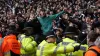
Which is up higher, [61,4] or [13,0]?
[13,0]

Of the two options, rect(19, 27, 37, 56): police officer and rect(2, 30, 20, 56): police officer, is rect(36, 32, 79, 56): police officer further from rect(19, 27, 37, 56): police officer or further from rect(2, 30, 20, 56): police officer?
rect(19, 27, 37, 56): police officer

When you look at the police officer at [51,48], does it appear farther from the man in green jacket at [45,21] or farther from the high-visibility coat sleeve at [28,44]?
the man in green jacket at [45,21]

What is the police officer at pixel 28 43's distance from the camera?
36.3 ft

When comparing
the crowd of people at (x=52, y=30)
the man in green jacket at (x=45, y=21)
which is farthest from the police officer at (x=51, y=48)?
the man in green jacket at (x=45, y=21)

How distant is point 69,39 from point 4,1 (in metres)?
26.6

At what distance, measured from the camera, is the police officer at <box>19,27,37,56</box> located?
11055 mm

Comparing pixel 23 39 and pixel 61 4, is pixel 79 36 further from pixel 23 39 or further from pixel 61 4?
pixel 61 4

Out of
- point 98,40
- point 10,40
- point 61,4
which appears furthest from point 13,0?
point 98,40

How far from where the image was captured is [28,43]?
1107cm

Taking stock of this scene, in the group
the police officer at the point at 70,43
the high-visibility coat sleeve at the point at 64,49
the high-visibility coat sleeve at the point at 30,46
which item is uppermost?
the high-visibility coat sleeve at the point at 30,46

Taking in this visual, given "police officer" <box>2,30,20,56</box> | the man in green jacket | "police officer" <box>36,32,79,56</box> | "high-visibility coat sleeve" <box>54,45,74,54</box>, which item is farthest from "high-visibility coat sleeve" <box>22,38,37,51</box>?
"high-visibility coat sleeve" <box>54,45,74,54</box>

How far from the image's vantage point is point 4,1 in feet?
115

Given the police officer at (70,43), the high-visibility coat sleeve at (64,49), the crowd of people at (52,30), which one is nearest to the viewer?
the high-visibility coat sleeve at (64,49)

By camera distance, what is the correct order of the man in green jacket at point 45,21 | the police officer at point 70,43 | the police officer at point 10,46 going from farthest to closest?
1. the man in green jacket at point 45,21
2. the police officer at point 10,46
3. the police officer at point 70,43
